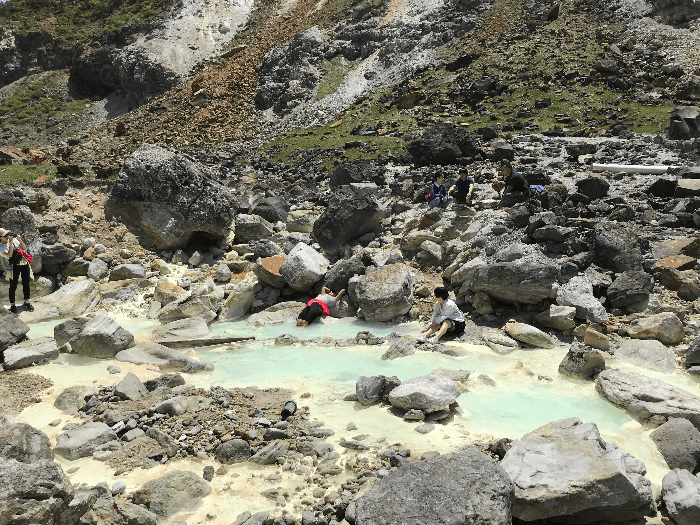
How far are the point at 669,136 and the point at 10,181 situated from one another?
2724cm

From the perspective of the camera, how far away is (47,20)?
217ft

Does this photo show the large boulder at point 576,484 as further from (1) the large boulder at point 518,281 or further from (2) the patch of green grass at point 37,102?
(2) the patch of green grass at point 37,102

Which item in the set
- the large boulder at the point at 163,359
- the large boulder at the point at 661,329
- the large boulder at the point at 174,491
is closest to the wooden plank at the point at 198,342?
the large boulder at the point at 163,359

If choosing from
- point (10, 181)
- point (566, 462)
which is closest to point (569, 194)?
point (566, 462)

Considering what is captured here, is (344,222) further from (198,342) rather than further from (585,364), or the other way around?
(585,364)

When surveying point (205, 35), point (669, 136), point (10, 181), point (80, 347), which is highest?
point (205, 35)

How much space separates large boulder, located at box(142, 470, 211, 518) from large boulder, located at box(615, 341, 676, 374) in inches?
275

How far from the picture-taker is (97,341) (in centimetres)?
880

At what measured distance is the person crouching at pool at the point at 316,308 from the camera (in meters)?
11.3

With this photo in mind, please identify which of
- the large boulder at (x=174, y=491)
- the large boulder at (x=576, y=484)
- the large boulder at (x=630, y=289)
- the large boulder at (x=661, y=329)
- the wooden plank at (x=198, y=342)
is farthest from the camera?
the large boulder at (x=630, y=289)

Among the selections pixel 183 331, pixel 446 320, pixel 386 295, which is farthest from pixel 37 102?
pixel 446 320

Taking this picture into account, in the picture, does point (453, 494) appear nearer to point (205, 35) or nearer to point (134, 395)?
point (134, 395)

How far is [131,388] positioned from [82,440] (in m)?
1.45

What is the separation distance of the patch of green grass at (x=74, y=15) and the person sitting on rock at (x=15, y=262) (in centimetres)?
5846
